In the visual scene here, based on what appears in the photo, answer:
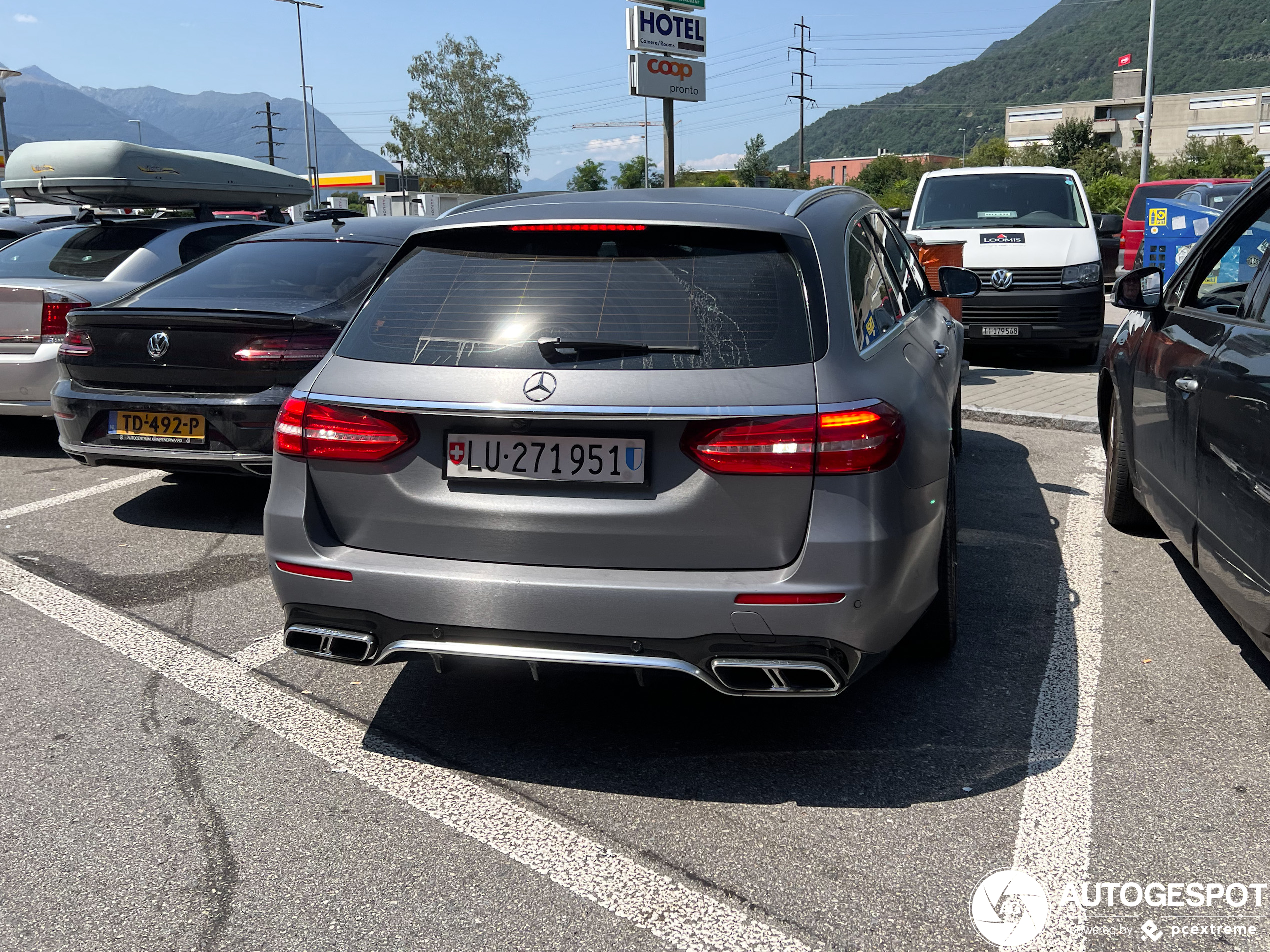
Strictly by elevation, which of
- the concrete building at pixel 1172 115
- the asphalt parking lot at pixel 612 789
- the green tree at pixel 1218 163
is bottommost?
the asphalt parking lot at pixel 612 789

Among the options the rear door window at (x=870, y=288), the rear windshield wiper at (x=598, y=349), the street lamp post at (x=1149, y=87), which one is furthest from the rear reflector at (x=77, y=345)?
the street lamp post at (x=1149, y=87)

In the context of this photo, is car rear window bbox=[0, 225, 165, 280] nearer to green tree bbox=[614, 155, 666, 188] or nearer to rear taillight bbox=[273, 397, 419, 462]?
rear taillight bbox=[273, 397, 419, 462]

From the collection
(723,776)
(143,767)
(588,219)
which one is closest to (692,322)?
(588,219)

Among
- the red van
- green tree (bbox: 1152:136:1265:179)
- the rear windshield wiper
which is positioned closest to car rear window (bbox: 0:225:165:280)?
the rear windshield wiper

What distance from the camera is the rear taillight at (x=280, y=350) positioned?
5.28 meters

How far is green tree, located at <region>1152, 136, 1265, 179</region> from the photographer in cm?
6575

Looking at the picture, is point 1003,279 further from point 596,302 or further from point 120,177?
point 596,302

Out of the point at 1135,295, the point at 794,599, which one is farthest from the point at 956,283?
the point at 794,599

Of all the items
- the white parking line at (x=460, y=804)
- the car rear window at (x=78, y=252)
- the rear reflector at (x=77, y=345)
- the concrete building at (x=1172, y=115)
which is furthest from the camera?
the concrete building at (x=1172, y=115)

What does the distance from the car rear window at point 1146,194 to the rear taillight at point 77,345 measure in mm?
16797

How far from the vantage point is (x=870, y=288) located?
3.46m

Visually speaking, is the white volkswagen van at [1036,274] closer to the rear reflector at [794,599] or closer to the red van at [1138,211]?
the red van at [1138,211]

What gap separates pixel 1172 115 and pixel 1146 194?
111 meters

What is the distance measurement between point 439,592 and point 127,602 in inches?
93.4
